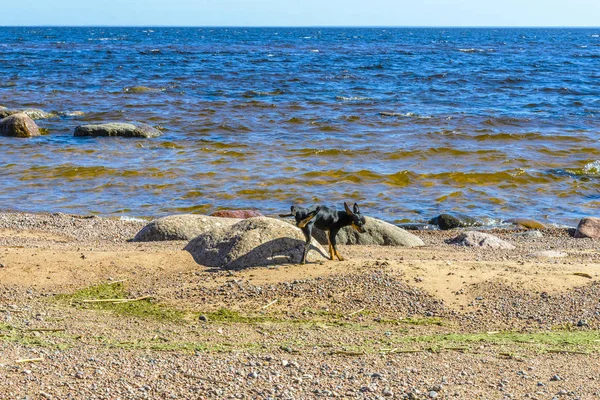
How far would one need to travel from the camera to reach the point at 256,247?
720 cm

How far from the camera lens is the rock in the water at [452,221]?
11.4 m

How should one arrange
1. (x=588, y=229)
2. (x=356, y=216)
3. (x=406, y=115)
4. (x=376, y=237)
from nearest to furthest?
(x=356, y=216) < (x=376, y=237) < (x=588, y=229) < (x=406, y=115)

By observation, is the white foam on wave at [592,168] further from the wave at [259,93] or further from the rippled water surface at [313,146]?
the wave at [259,93]

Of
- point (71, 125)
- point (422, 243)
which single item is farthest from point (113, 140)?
point (422, 243)

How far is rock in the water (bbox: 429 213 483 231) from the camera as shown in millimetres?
11438

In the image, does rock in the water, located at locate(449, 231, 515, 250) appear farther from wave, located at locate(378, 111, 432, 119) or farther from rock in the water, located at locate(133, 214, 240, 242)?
wave, located at locate(378, 111, 432, 119)

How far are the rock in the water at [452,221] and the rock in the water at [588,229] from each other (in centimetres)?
149

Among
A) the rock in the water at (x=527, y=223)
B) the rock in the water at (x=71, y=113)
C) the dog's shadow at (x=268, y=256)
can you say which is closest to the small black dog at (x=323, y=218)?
the dog's shadow at (x=268, y=256)

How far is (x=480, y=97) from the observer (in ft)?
91.5

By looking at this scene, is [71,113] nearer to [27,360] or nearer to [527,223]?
[527,223]

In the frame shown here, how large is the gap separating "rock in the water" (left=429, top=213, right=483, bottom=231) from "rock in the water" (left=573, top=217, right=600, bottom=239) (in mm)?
1493

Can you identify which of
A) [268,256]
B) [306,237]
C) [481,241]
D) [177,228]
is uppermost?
[306,237]

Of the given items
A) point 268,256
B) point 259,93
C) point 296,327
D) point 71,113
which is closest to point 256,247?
point 268,256

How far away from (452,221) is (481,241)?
1655 millimetres
